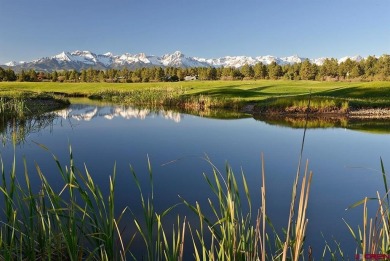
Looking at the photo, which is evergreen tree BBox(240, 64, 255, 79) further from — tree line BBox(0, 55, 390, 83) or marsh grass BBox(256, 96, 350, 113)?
marsh grass BBox(256, 96, 350, 113)

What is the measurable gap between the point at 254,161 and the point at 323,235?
5525 mm

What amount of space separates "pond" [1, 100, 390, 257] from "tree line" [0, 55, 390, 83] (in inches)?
2843

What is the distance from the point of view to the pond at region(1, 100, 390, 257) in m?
6.89

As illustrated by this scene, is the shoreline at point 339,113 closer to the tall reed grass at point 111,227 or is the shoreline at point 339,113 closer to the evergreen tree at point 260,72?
the tall reed grass at point 111,227

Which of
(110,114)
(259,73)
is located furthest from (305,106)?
(259,73)

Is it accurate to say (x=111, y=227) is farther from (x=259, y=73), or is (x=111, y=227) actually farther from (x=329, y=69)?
(x=259, y=73)

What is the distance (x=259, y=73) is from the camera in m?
100

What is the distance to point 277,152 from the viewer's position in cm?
1291

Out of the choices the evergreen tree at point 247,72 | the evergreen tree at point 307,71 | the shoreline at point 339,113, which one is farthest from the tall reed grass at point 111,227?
the evergreen tree at point 247,72

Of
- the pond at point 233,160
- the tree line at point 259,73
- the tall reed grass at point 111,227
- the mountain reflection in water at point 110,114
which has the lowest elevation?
the pond at point 233,160

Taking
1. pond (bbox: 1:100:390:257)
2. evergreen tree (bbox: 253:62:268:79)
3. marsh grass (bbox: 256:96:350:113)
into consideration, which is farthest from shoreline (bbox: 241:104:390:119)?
evergreen tree (bbox: 253:62:268:79)

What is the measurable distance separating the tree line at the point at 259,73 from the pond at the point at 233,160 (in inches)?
2843

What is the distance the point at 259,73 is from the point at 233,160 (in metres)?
92.3

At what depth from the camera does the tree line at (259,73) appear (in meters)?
88.8
